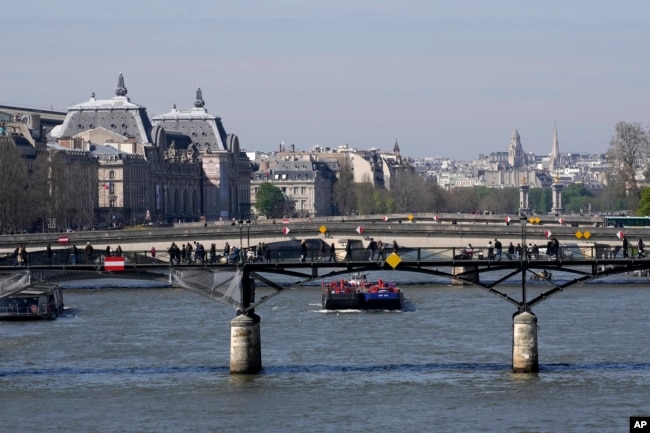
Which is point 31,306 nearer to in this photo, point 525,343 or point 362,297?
point 362,297

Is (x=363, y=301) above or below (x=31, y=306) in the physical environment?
below

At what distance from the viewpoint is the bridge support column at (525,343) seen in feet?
175

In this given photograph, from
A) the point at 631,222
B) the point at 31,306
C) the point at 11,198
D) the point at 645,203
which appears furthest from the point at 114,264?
the point at 645,203

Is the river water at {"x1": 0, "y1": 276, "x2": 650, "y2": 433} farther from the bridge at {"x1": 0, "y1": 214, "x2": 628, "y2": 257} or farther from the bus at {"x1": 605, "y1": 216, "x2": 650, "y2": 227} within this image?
the bus at {"x1": 605, "y1": 216, "x2": 650, "y2": 227}

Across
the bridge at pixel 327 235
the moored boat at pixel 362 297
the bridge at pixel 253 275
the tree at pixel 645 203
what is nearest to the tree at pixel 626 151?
the tree at pixel 645 203

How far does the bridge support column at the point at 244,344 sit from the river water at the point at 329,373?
407 millimetres

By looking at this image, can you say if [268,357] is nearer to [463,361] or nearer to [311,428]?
[463,361]

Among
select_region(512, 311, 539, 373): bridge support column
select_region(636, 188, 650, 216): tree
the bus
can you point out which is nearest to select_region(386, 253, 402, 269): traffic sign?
select_region(512, 311, 539, 373): bridge support column

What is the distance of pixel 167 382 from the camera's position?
54.2 meters

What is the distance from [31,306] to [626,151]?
272 ft

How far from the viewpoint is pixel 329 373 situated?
183 feet

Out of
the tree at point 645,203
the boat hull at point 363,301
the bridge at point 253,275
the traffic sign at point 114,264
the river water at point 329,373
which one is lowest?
the river water at point 329,373

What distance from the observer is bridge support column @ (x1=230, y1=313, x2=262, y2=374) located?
53.9 meters

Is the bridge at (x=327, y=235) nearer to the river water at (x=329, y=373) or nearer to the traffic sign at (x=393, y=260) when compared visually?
the river water at (x=329, y=373)
